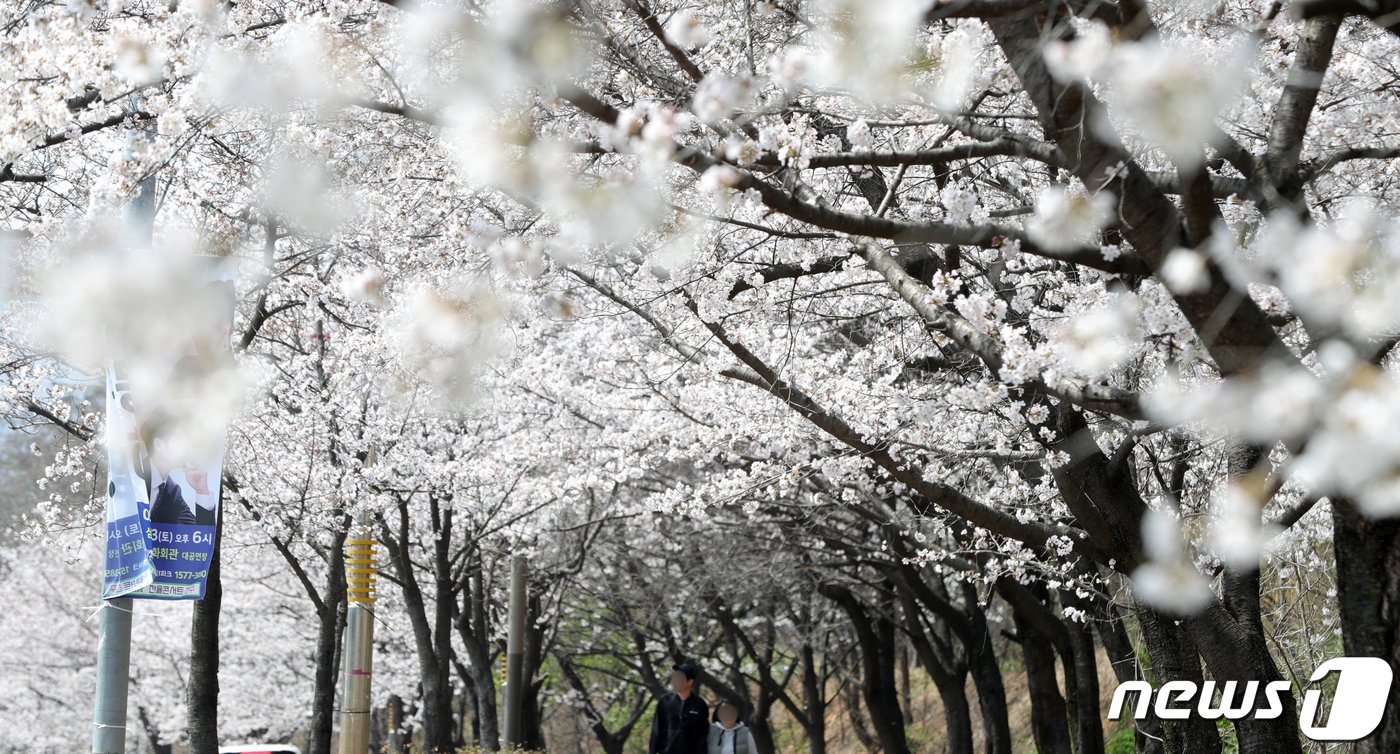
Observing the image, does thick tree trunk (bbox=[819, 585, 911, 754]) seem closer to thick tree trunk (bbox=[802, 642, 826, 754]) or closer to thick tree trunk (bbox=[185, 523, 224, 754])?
thick tree trunk (bbox=[802, 642, 826, 754])

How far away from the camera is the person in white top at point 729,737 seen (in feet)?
32.6

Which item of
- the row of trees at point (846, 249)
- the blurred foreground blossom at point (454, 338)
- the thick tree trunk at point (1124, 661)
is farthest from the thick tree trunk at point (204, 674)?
the thick tree trunk at point (1124, 661)

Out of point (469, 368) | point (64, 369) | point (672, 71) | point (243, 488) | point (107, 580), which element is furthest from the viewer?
point (243, 488)

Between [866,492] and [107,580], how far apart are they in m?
5.85

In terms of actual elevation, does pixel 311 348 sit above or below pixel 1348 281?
above

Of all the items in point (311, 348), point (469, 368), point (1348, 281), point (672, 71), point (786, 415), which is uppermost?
point (311, 348)

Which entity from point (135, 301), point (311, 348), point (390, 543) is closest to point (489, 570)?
point (390, 543)

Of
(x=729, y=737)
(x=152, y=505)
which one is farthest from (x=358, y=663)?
(x=152, y=505)

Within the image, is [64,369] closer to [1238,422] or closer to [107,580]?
[107,580]

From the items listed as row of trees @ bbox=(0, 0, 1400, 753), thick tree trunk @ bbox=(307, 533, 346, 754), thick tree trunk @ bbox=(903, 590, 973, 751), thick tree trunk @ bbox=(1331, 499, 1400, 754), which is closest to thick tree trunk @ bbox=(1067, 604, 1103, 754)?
row of trees @ bbox=(0, 0, 1400, 753)

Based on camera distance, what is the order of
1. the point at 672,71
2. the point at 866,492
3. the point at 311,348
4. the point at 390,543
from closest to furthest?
the point at 672,71, the point at 866,492, the point at 311,348, the point at 390,543

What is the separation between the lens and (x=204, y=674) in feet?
33.4

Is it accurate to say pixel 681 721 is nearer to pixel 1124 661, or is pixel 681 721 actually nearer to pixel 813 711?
pixel 1124 661

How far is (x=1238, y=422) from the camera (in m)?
3.55
